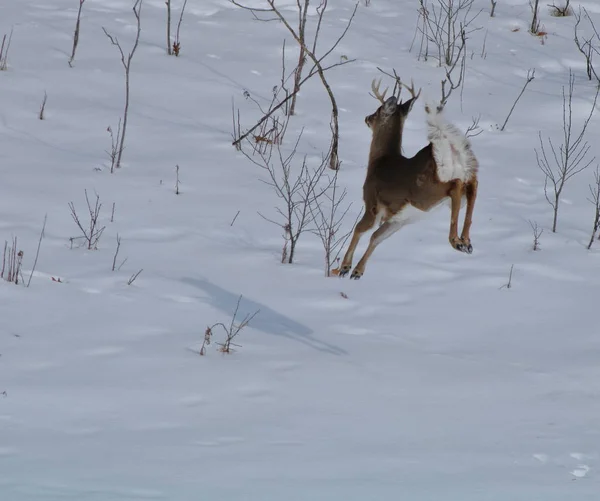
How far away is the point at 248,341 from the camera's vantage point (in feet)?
22.0

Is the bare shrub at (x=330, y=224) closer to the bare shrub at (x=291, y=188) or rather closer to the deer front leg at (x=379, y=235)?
the bare shrub at (x=291, y=188)

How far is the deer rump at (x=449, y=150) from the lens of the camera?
393 centimetres

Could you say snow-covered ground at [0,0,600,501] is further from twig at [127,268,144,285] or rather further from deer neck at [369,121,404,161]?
deer neck at [369,121,404,161]

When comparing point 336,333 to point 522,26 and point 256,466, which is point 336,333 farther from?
point 522,26

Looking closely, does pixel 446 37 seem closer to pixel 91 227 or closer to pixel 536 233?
pixel 536 233

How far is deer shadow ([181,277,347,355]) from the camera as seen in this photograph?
6.79 meters

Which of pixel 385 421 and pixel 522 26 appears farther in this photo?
pixel 522 26

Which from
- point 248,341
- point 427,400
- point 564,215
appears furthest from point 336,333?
point 564,215

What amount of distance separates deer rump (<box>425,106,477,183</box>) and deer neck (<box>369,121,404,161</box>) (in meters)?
0.47

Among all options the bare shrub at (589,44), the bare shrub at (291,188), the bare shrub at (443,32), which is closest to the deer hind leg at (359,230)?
the bare shrub at (291,188)

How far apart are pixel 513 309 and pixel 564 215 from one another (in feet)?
6.77

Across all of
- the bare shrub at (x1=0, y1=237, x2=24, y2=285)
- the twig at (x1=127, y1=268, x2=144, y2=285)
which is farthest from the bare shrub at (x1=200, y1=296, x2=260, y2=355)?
the bare shrub at (x1=0, y1=237, x2=24, y2=285)

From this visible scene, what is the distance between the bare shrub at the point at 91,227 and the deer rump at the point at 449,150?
4238mm

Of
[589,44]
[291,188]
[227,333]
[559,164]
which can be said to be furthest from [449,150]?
[589,44]
